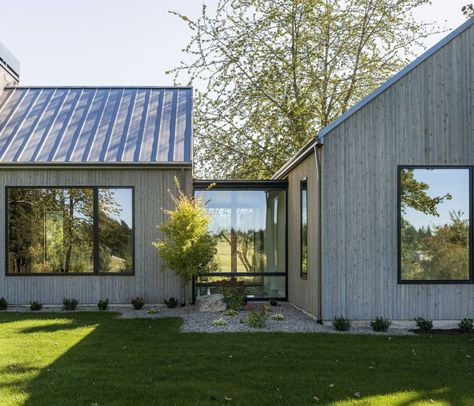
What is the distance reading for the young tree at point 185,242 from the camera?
1111cm

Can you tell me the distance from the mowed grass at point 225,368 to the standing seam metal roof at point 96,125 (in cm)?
433

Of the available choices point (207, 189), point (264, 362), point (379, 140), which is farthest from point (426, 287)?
point (207, 189)

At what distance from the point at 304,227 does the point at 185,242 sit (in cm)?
248

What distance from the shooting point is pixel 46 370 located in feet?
21.1

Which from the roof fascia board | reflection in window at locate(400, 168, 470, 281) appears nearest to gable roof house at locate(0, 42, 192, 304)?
the roof fascia board

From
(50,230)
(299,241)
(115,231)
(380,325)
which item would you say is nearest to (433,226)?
(380,325)

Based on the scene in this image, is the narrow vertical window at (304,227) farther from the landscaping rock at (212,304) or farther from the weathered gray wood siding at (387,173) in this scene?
the landscaping rock at (212,304)

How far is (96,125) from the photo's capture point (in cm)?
1323

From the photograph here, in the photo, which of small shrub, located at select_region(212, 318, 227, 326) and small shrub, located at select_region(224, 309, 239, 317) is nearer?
small shrub, located at select_region(212, 318, 227, 326)

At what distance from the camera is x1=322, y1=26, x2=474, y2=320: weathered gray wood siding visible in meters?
9.55

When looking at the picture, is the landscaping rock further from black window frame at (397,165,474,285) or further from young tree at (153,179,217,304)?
black window frame at (397,165,474,285)

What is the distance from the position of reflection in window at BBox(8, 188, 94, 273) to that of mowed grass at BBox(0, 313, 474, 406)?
289cm

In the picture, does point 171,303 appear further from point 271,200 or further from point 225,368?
point 225,368

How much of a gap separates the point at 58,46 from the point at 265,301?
33.7 ft
